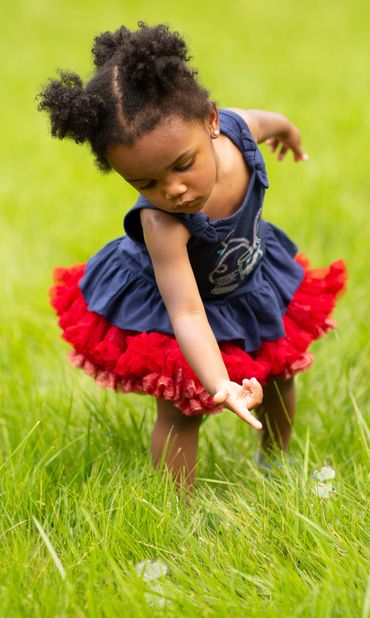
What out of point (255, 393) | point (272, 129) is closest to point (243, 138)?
→ point (272, 129)

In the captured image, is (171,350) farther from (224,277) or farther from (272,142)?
(272,142)

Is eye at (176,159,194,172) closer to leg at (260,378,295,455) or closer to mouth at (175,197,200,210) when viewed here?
mouth at (175,197,200,210)

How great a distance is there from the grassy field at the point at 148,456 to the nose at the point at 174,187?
0.68 meters

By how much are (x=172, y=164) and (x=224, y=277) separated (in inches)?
16.9

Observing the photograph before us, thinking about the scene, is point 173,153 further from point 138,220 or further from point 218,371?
point 218,371

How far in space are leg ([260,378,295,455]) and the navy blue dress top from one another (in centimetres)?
24

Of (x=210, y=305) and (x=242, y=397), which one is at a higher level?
(x=210, y=305)

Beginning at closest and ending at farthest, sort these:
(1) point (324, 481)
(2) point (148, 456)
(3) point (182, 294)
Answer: (3) point (182, 294)
(1) point (324, 481)
(2) point (148, 456)

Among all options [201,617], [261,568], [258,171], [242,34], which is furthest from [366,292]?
[242,34]

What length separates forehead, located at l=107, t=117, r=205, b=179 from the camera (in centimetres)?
183

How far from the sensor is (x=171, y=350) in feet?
7.07

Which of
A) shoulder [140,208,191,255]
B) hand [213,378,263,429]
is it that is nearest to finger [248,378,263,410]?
hand [213,378,263,429]

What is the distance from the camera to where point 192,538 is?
6.29 feet

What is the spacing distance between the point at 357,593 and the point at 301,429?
0.98m
